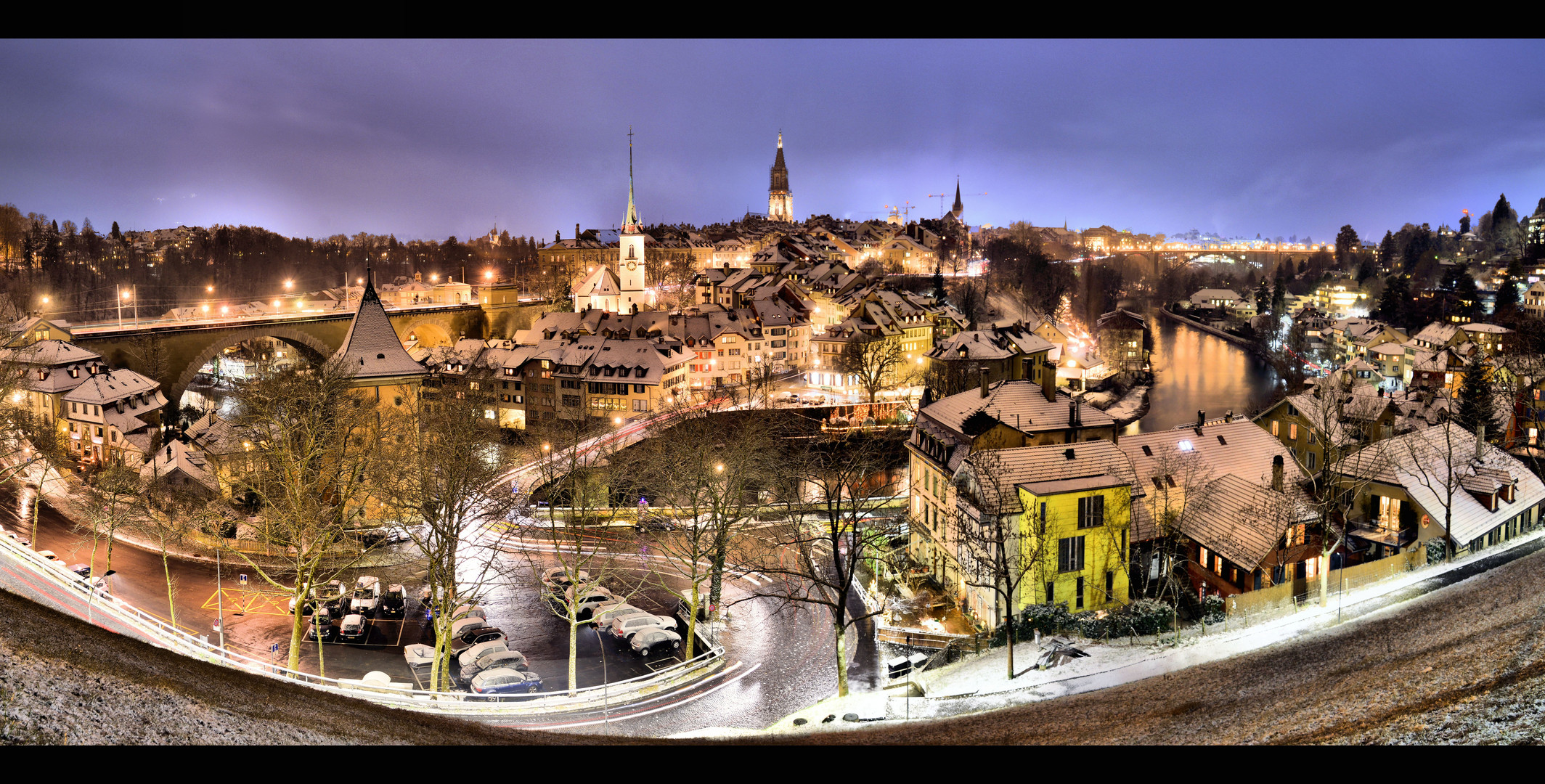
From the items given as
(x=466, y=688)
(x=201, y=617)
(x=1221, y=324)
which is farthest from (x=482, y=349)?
(x=1221, y=324)

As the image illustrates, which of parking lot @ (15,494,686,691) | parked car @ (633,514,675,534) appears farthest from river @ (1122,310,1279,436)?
parking lot @ (15,494,686,691)

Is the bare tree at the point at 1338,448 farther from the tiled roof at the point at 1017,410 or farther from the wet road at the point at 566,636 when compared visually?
the wet road at the point at 566,636

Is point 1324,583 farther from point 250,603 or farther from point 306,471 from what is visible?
point 250,603

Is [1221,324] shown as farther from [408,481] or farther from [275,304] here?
[408,481]

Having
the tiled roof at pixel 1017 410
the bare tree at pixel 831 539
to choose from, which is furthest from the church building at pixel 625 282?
the tiled roof at pixel 1017 410

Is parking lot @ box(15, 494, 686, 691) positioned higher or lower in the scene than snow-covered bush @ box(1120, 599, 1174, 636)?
lower

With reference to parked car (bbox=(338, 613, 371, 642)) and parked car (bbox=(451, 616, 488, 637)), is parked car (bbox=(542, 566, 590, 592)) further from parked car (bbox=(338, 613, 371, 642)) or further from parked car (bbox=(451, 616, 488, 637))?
parked car (bbox=(338, 613, 371, 642))
